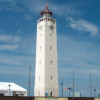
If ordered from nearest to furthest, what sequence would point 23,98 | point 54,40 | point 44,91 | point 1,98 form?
point 1,98 → point 23,98 → point 44,91 → point 54,40

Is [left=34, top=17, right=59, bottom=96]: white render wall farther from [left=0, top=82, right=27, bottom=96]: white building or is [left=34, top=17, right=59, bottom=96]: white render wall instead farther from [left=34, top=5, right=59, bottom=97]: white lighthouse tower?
[left=0, top=82, right=27, bottom=96]: white building

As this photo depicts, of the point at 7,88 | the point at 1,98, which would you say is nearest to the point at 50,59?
the point at 7,88

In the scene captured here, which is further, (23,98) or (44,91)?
(44,91)

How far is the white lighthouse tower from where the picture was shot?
211 ft

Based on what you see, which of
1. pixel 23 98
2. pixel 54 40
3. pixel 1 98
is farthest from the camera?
pixel 54 40

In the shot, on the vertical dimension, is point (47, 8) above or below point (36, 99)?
above

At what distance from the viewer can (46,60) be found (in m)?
65.3

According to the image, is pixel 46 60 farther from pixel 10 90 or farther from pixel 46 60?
pixel 10 90

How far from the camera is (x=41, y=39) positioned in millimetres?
67500

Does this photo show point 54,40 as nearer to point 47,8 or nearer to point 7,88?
point 47,8

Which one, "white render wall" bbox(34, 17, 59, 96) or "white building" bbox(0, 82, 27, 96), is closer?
"white building" bbox(0, 82, 27, 96)

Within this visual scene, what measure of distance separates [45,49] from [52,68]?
20.9 ft

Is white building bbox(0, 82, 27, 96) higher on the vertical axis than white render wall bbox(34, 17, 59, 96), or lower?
lower

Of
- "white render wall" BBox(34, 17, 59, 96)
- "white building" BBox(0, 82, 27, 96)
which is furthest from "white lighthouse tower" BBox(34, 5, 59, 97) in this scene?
"white building" BBox(0, 82, 27, 96)
